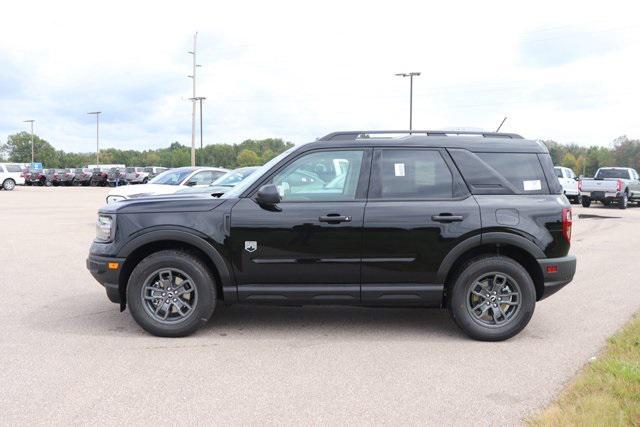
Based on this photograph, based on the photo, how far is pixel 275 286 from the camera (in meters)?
5.28

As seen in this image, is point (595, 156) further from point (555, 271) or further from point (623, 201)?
point (555, 271)

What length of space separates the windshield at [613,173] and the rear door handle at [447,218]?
24056 millimetres

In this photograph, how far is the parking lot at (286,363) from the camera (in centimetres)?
379

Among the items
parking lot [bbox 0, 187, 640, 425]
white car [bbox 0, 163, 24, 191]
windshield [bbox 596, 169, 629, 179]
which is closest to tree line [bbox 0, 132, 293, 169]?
white car [bbox 0, 163, 24, 191]

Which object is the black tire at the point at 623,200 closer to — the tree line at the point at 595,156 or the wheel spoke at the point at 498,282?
the wheel spoke at the point at 498,282

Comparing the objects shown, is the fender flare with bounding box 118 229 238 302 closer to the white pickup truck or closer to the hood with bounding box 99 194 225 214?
the hood with bounding box 99 194 225 214

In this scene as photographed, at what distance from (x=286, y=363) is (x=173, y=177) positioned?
1059cm

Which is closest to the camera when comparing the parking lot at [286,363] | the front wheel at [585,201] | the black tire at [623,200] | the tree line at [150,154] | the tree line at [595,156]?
the parking lot at [286,363]

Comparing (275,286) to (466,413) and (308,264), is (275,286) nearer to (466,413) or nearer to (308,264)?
(308,264)

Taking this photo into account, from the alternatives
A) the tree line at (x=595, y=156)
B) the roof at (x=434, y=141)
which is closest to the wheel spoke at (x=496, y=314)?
the roof at (x=434, y=141)

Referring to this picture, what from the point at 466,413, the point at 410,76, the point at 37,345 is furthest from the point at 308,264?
the point at 410,76

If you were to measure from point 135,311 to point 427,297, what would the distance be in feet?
8.56

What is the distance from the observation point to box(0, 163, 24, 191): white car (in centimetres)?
4047

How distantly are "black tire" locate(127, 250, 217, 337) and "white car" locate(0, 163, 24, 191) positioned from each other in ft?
132
